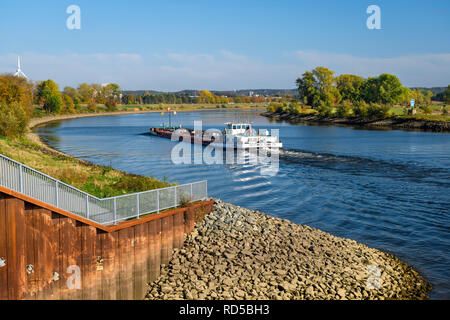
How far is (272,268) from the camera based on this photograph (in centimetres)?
1645

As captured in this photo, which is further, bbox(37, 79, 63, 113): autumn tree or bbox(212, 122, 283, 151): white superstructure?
bbox(37, 79, 63, 113): autumn tree

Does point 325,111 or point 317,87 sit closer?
point 325,111

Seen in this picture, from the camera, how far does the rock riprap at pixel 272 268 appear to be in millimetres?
15180

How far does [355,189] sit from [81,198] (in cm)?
2581

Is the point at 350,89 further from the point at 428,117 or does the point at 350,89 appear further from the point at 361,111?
the point at 428,117

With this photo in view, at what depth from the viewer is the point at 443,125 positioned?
93.0 meters

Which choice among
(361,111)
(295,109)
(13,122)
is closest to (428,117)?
(361,111)

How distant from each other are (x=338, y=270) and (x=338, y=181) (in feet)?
72.9

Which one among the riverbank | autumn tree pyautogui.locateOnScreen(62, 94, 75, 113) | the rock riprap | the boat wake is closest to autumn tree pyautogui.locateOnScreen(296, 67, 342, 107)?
the riverbank

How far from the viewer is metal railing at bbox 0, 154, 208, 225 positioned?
13.5m

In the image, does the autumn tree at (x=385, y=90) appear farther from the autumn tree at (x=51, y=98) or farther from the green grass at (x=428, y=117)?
the autumn tree at (x=51, y=98)

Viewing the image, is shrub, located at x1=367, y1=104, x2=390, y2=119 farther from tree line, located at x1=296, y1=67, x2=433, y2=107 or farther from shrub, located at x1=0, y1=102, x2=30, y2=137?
shrub, located at x1=0, y1=102, x2=30, y2=137

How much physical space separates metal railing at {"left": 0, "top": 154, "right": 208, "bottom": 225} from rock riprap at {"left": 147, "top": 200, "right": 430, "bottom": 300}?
225 cm
